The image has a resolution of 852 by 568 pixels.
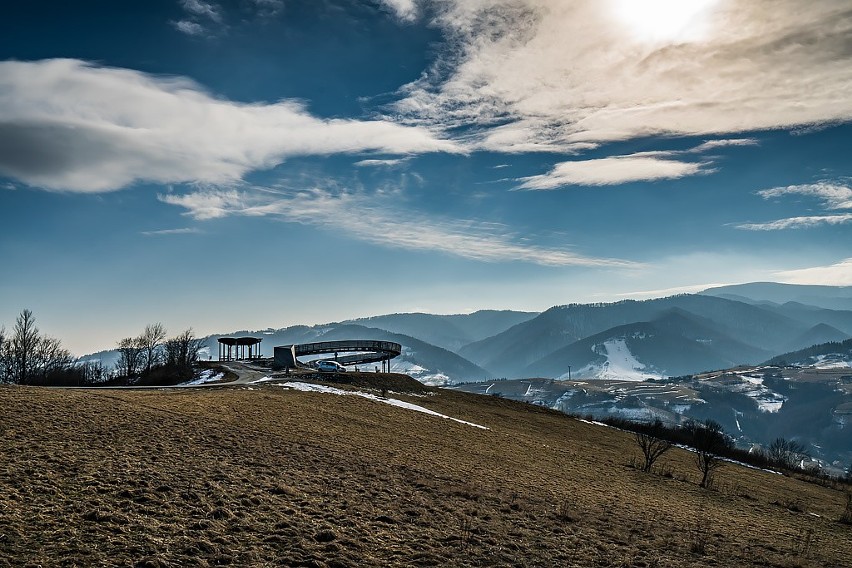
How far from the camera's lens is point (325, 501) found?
1786cm

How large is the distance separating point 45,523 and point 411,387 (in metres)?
55.8

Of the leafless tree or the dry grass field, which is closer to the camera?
the dry grass field

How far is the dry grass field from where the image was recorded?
13000 millimetres

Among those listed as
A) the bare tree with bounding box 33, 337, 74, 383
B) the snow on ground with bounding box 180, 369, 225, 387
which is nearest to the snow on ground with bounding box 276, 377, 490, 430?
the snow on ground with bounding box 180, 369, 225, 387

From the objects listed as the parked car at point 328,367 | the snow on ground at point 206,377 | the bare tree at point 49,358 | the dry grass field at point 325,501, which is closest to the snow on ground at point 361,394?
the snow on ground at point 206,377

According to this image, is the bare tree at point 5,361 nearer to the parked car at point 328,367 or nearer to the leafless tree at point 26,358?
the leafless tree at point 26,358

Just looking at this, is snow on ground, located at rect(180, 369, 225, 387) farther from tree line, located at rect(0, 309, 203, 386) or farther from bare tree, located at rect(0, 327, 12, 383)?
bare tree, located at rect(0, 327, 12, 383)

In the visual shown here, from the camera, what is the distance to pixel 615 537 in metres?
18.0

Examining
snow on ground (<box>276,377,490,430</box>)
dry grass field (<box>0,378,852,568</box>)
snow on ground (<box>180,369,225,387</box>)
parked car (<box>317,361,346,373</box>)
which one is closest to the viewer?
dry grass field (<box>0,378,852,568</box>)

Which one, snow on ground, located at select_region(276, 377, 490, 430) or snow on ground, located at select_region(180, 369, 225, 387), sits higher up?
snow on ground, located at select_region(180, 369, 225, 387)

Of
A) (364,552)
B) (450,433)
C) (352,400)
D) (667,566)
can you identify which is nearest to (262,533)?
(364,552)

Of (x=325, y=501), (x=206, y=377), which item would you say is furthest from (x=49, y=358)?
(x=325, y=501)

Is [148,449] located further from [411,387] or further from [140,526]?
[411,387]

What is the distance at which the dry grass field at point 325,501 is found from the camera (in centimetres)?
1300
